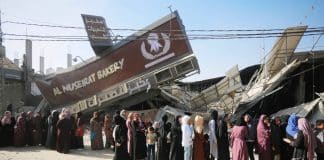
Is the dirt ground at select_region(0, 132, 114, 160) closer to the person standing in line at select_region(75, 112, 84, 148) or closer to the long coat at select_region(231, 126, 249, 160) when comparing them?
the person standing in line at select_region(75, 112, 84, 148)

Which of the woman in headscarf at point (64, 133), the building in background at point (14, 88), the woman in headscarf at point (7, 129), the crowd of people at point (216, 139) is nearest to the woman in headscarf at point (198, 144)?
the crowd of people at point (216, 139)

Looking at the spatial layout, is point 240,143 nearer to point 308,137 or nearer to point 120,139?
point 308,137

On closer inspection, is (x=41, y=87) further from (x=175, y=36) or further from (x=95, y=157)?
(x=95, y=157)

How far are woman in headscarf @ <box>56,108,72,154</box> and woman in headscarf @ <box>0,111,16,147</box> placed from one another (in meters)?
2.51

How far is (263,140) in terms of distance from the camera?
11109 millimetres

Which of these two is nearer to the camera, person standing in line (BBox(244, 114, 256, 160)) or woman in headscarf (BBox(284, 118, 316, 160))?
woman in headscarf (BBox(284, 118, 316, 160))

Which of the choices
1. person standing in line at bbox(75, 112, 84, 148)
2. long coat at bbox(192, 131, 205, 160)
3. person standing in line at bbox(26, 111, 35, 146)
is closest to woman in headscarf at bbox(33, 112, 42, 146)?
person standing in line at bbox(26, 111, 35, 146)

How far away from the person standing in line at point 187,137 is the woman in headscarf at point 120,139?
4.70 feet

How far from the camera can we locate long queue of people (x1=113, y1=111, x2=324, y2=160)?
34.2ft

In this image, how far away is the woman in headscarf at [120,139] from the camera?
10.9 m

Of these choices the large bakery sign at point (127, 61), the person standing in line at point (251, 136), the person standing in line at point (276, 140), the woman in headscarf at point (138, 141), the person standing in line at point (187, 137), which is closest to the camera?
the person standing in line at point (187, 137)

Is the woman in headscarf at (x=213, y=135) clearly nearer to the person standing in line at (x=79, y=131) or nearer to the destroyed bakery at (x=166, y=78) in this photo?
the destroyed bakery at (x=166, y=78)

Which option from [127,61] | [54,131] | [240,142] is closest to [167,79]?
[127,61]

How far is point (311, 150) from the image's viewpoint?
10.0 m
